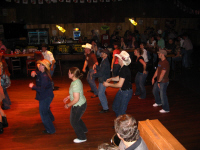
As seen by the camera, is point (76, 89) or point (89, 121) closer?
point (76, 89)

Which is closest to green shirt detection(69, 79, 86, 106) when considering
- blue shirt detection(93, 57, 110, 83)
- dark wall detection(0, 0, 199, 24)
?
blue shirt detection(93, 57, 110, 83)

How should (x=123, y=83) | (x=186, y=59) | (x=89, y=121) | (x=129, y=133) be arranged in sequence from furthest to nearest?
(x=186, y=59), (x=89, y=121), (x=123, y=83), (x=129, y=133)

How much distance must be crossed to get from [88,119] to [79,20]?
421 inches

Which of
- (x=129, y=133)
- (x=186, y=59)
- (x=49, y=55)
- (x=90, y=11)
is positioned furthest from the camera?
(x=90, y=11)

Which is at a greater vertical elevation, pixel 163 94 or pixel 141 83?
pixel 141 83

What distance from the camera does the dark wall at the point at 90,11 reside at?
1373 centimetres

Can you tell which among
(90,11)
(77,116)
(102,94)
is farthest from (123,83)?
(90,11)

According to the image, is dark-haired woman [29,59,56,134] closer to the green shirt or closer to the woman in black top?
the green shirt

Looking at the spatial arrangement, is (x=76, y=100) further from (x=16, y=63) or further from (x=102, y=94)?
(x=16, y=63)

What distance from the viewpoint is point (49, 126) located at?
4160mm

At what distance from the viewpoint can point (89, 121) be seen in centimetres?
480

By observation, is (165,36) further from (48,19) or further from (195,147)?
(195,147)

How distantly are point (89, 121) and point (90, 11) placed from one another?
1107 cm

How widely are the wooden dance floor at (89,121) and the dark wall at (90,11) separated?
327 inches
